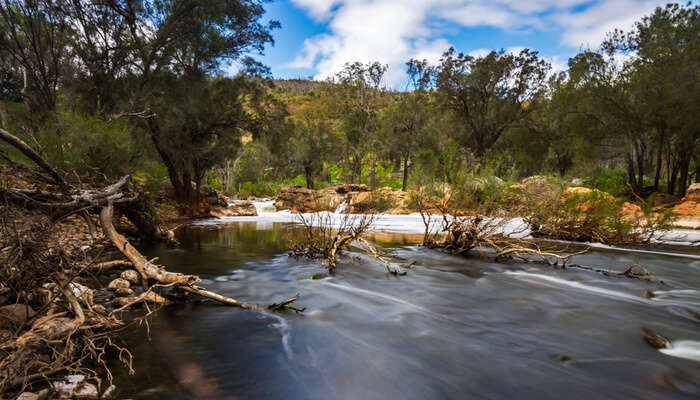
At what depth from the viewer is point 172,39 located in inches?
613

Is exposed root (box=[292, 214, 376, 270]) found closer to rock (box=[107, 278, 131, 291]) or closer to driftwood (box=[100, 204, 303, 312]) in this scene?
driftwood (box=[100, 204, 303, 312])

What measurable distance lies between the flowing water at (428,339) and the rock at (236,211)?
16739 mm

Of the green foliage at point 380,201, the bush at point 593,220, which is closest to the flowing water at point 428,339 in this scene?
the bush at point 593,220

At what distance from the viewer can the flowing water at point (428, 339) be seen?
2.97m

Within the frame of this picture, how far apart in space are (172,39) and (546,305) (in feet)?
58.8

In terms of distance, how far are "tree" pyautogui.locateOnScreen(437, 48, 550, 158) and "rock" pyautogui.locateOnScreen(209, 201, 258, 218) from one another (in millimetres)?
20162

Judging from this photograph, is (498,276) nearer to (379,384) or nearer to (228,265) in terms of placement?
(379,384)

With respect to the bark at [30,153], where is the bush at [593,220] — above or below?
below

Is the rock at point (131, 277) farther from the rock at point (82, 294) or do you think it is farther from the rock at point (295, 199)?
the rock at point (295, 199)

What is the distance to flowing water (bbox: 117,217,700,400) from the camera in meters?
2.97

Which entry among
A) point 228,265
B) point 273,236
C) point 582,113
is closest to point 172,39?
point 273,236

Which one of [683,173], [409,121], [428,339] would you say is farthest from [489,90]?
[428,339]

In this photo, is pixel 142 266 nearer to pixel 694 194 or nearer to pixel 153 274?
pixel 153 274

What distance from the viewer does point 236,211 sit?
24578 millimetres
